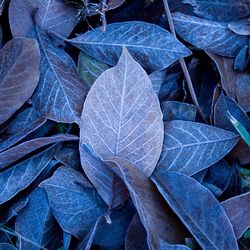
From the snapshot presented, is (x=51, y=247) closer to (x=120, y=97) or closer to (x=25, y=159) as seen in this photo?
(x=25, y=159)

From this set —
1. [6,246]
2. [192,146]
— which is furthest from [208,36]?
[6,246]

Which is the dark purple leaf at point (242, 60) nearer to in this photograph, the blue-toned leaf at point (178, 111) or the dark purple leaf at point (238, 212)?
the blue-toned leaf at point (178, 111)

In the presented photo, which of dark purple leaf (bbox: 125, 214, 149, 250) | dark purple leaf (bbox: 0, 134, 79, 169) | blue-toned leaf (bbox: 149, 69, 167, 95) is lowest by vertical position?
dark purple leaf (bbox: 125, 214, 149, 250)

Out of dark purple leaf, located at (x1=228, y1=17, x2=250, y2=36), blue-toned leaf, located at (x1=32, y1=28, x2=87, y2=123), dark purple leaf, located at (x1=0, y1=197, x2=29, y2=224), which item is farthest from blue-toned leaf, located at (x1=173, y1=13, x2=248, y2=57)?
dark purple leaf, located at (x1=0, y1=197, x2=29, y2=224)

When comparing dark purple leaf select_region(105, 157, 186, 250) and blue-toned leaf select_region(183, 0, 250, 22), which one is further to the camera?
blue-toned leaf select_region(183, 0, 250, 22)

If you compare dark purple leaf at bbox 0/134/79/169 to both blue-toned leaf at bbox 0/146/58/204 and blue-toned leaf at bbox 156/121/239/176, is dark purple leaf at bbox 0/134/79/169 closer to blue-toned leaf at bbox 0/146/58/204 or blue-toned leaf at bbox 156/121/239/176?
blue-toned leaf at bbox 0/146/58/204

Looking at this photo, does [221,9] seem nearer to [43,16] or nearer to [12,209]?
[43,16]
